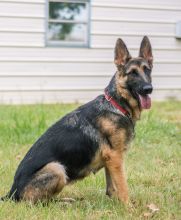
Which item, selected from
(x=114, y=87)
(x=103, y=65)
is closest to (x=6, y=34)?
(x=103, y=65)

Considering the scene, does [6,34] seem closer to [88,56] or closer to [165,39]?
[88,56]

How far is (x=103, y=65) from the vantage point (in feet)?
39.9

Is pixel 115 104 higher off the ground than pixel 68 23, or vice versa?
pixel 68 23

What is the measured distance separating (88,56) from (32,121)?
4.23 meters

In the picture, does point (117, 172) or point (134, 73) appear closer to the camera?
point (117, 172)

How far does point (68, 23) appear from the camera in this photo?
12.0 m

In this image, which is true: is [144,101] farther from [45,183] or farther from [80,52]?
Result: [80,52]

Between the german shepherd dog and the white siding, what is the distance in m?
6.63

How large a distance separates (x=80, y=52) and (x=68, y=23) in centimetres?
73

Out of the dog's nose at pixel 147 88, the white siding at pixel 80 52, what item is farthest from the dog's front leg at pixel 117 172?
the white siding at pixel 80 52

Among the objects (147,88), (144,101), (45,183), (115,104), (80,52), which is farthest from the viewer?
(80,52)

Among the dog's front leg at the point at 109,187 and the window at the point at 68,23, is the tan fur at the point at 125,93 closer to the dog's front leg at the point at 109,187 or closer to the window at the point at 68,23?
the dog's front leg at the point at 109,187

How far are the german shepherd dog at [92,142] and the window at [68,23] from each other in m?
6.97

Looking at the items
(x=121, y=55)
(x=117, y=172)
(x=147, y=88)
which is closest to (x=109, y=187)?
(x=117, y=172)
